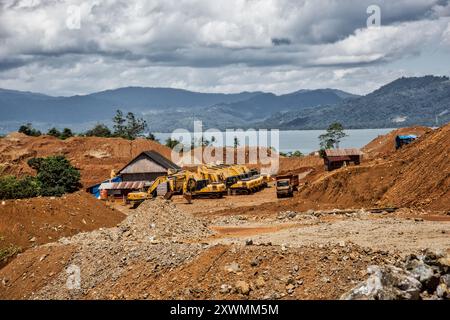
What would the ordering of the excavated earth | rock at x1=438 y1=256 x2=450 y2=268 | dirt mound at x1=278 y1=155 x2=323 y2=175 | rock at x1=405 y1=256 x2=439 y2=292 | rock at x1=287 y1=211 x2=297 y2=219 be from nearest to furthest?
1. rock at x1=405 y1=256 x2=439 y2=292
2. rock at x1=438 y1=256 x2=450 y2=268
3. the excavated earth
4. rock at x1=287 y1=211 x2=297 y2=219
5. dirt mound at x1=278 y1=155 x2=323 y2=175

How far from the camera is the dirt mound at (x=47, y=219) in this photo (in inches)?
857

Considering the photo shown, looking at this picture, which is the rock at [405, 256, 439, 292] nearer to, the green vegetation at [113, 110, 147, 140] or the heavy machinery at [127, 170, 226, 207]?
the heavy machinery at [127, 170, 226, 207]

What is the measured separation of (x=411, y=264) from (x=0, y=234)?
14102 mm

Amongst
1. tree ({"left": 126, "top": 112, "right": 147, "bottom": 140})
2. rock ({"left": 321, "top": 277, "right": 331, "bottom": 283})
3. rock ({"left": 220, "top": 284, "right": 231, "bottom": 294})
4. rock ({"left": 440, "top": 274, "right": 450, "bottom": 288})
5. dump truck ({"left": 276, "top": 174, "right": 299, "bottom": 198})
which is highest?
tree ({"left": 126, "top": 112, "right": 147, "bottom": 140})

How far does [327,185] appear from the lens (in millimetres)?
33906

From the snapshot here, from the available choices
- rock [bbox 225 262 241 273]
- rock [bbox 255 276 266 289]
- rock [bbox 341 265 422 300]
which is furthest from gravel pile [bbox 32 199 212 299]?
rock [bbox 341 265 422 300]

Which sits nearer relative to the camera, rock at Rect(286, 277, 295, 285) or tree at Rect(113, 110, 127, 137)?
rock at Rect(286, 277, 295, 285)

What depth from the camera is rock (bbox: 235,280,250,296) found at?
13.4 m

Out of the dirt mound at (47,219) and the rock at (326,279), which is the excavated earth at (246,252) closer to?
the rock at (326,279)

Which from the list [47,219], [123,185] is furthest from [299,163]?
[47,219]

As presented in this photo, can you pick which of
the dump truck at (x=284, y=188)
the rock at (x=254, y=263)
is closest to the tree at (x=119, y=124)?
the dump truck at (x=284, y=188)

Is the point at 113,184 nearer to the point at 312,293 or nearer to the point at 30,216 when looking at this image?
the point at 30,216

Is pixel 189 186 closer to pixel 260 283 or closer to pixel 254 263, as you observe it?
pixel 254 263

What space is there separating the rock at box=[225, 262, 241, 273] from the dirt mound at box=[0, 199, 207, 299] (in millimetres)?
1376
